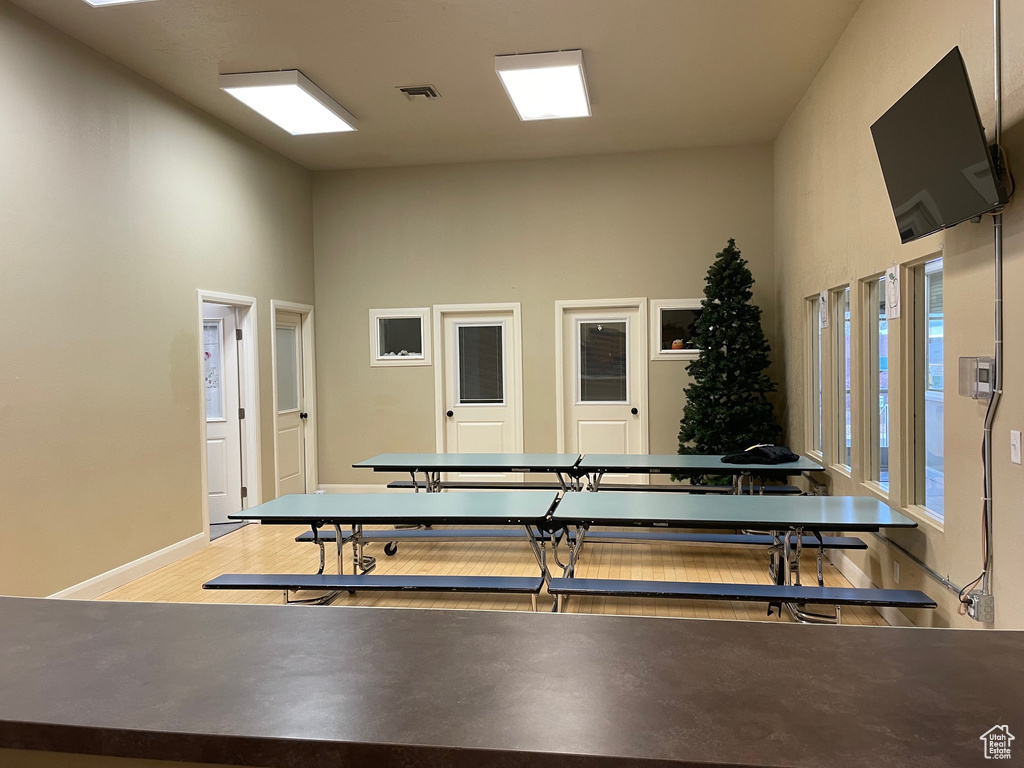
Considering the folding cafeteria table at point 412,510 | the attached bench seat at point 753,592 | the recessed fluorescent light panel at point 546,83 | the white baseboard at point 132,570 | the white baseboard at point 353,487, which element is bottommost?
the white baseboard at point 132,570

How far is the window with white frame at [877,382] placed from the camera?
4.46m

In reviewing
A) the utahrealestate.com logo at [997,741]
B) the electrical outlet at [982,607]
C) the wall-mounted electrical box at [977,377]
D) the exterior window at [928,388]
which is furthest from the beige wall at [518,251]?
the utahrealestate.com logo at [997,741]

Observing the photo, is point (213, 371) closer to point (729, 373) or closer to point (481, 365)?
point (481, 365)

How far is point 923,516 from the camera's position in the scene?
3.80 metres

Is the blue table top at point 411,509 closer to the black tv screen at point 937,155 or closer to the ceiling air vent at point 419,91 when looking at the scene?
the black tv screen at point 937,155

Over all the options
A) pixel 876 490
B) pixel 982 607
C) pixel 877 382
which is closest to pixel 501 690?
pixel 982 607

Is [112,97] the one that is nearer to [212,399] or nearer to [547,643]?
[212,399]

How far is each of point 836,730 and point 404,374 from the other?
25.2ft

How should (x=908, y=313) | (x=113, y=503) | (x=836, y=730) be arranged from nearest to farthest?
(x=836, y=730), (x=908, y=313), (x=113, y=503)

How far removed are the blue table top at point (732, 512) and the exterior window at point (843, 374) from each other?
1.17 meters

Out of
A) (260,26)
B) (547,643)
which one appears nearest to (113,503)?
(260,26)

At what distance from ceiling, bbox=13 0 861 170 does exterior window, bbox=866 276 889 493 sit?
1.91 meters

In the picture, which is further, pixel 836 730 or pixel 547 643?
pixel 547 643

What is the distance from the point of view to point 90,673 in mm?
1113
